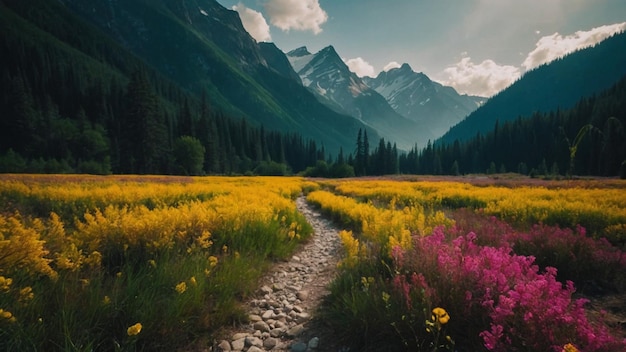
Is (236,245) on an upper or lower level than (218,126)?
lower

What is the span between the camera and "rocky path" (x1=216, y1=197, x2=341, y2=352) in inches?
140

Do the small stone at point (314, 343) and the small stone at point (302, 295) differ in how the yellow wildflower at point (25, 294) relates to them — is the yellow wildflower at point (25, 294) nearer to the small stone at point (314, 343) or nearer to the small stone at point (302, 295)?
the small stone at point (314, 343)

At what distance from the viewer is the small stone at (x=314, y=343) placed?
348 cm

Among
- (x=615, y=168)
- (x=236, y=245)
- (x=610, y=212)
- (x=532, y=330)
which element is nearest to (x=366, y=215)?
(x=236, y=245)

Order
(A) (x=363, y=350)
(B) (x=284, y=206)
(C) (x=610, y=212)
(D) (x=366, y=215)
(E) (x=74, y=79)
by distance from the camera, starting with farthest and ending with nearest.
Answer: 1. (E) (x=74, y=79)
2. (B) (x=284, y=206)
3. (D) (x=366, y=215)
4. (C) (x=610, y=212)
5. (A) (x=363, y=350)

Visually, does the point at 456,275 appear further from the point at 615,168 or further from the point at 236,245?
the point at 615,168

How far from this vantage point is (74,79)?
300 feet

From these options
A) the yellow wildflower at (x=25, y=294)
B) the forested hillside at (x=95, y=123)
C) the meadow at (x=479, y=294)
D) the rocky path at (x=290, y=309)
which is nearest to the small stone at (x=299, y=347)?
the rocky path at (x=290, y=309)

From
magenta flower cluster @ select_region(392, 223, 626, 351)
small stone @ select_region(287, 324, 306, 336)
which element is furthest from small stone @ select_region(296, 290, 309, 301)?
magenta flower cluster @ select_region(392, 223, 626, 351)

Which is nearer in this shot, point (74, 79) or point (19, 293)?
point (19, 293)

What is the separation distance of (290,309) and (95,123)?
99.7 metres

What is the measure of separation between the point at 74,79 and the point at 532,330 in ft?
432

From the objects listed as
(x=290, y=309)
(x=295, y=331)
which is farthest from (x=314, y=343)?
(x=290, y=309)

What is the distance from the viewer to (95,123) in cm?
7644
